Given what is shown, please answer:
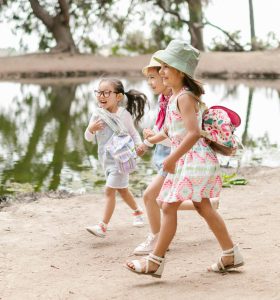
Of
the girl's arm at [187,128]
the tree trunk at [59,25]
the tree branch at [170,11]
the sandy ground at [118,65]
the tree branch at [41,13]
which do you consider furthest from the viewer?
the tree trunk at [59,25]

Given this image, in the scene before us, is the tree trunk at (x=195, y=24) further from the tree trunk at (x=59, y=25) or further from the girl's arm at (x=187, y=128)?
the girl's arm at (x=187, y=128)

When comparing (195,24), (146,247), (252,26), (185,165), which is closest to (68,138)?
(146,247)

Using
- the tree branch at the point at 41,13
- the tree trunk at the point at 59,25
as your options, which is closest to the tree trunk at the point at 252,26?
the tree trunk at the point at 59,25

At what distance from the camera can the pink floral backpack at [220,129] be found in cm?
355

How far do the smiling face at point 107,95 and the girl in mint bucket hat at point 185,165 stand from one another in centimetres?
115

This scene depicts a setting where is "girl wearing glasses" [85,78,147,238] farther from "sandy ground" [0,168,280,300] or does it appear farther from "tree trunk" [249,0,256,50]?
"tree trunk" [249,0,256,50]

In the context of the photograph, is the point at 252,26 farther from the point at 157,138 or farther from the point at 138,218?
the point at 157,138

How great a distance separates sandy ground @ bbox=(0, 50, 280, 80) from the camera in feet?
84.8

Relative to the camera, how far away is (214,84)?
22000mm

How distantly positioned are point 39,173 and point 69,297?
15.2ft

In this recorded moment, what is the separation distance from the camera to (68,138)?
10.8 meters

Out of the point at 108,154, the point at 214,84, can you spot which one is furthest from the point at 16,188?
the point at 214,84

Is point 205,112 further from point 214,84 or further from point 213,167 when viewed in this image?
point 214,84

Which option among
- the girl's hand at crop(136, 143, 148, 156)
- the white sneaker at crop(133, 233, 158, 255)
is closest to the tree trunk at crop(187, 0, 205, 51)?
the girl's hand at crop(136, 143, 148, 156)
